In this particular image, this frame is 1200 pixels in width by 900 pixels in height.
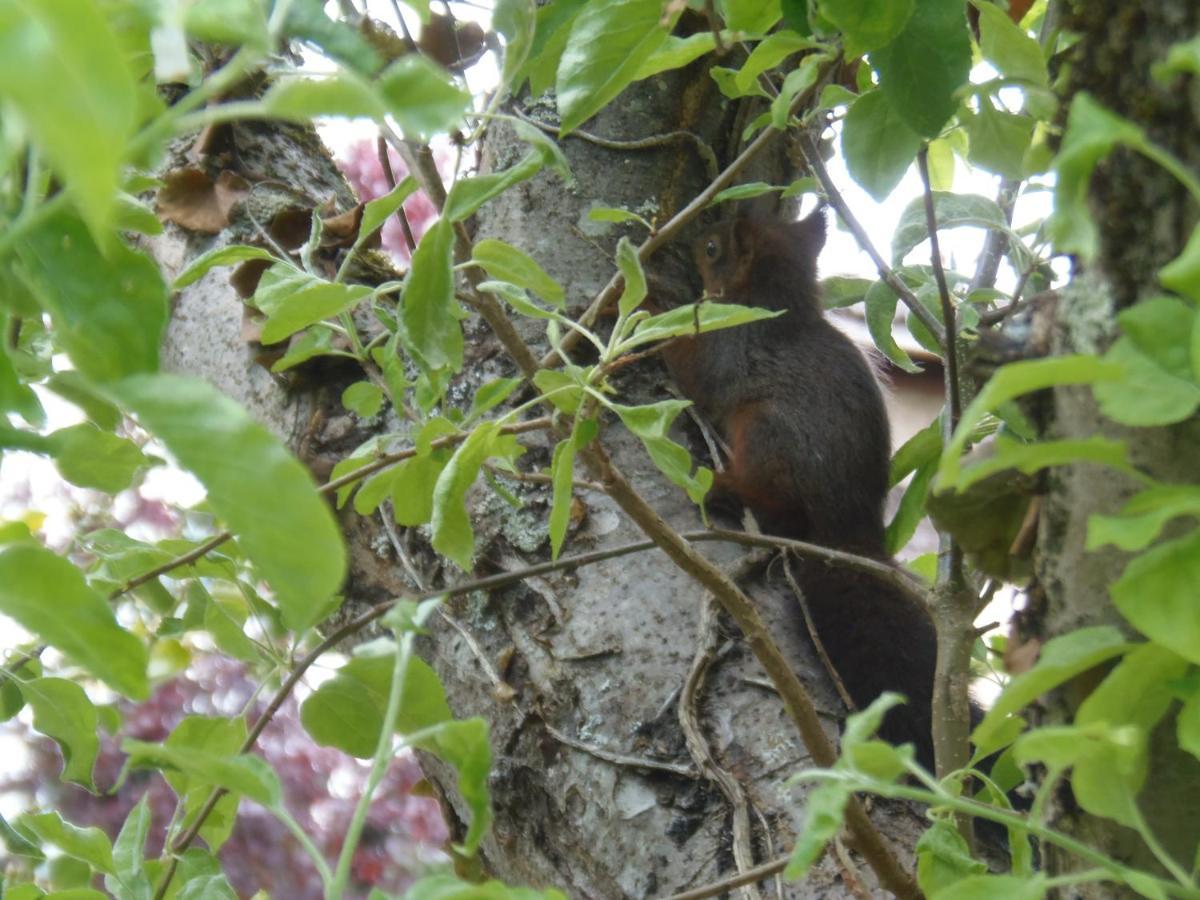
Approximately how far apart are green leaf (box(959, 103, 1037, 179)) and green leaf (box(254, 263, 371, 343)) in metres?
0.57

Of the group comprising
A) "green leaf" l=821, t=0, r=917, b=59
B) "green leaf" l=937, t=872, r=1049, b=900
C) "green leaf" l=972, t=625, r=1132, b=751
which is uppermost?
"green leaf" l=821, t=0, r=917, b=59

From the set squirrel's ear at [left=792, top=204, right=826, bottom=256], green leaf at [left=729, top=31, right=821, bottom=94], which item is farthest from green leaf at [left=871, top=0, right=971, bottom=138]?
squirrel's ear at [left=792, top=204, right=826, bottom=256]

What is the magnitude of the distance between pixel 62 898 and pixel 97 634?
34 cm

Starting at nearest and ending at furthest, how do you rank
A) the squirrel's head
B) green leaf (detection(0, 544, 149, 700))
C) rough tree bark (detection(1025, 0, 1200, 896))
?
green leaf (detection(0, 544, 149, 700))
rough tree bark (detection(1025, 0, 1200, 896))
the squirrel's head

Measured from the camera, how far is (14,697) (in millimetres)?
1112

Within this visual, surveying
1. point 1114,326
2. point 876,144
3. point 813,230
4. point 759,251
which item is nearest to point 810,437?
point 759,251

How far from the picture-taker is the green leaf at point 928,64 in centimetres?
88

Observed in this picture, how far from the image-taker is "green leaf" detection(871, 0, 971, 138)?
88 centimetres

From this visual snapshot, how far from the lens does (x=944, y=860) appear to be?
0.81 metres

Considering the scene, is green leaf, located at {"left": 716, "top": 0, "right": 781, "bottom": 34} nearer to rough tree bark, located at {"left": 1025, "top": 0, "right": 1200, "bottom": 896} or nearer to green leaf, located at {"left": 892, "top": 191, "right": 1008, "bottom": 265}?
rough tree bark, located at {"left": 1025, "top": 0, "right": 1200, "bottom": 896}

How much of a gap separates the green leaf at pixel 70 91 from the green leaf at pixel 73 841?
2.59 feet


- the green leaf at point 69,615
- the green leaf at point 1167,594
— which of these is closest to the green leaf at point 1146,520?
the green leaf at point 1167,594

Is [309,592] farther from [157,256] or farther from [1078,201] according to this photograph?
[157,256]

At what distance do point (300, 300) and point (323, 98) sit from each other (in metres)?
0.62
